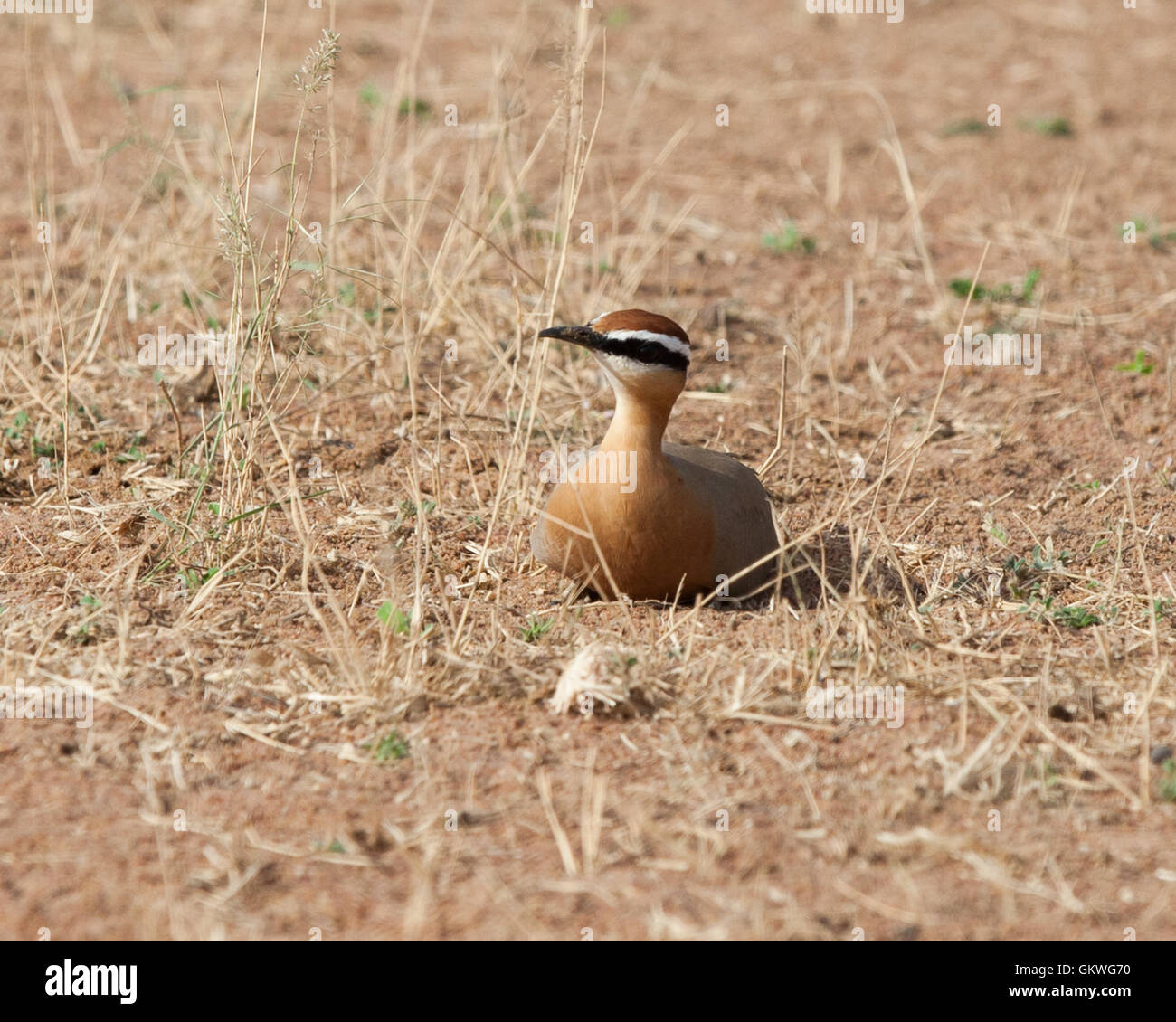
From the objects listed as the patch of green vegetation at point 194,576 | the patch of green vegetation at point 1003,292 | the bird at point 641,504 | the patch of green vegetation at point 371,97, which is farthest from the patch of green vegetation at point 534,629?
the patch of green vegetation at point 371,97

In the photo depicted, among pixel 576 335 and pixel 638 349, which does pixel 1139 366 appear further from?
pixel 576 335

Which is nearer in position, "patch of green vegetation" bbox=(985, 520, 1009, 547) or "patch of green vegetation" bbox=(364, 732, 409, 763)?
"patch of green vegetation" bbox=(364, 732, 409, 763)

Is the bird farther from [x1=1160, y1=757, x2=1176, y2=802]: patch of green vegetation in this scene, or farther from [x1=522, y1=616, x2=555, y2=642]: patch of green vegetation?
[x1=1160, y1=757, x2=1176, y2=802]: patch of green vegetation

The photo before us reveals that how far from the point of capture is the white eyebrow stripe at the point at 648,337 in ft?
16.8

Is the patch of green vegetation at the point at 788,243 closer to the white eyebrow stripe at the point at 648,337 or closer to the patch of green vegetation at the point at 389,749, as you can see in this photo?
the white eyebrow stripe at the point at 648,337

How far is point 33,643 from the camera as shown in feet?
16.1

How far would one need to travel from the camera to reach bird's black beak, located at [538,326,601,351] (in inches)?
201

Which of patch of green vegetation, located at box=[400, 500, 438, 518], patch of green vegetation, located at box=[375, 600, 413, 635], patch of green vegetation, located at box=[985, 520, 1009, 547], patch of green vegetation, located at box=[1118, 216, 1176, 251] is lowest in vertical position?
patch of green vegetation, located at box=[375, 600, 413, 635]

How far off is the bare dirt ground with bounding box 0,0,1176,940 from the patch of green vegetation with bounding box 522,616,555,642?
0.13 feet

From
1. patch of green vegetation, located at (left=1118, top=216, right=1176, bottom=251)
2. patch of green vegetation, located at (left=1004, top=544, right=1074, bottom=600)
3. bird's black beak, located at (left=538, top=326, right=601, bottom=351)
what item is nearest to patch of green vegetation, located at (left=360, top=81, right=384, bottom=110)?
patch of green vegetation, located at (left=1118, top=216, right=1176, bottom=251)

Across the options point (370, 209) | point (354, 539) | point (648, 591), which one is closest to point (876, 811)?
point (648, 591)

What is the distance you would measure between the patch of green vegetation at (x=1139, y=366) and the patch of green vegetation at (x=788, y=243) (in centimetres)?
217

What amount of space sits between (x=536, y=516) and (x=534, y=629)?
1.02m
